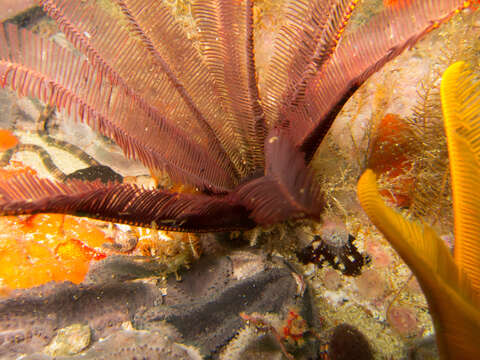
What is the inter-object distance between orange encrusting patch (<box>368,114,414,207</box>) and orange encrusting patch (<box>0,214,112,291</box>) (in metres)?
2.67

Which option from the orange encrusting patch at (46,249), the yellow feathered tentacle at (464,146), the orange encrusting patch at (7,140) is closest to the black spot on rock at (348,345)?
the yellow feathered tentacle at (464,146)

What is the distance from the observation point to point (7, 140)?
3428 mm

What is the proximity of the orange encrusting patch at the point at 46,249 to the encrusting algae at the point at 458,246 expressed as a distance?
2501mm

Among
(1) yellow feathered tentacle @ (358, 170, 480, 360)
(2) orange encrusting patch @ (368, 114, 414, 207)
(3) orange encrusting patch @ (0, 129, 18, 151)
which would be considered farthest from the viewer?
(3) orange encrusting patch @ (0, 129, 18, 151)

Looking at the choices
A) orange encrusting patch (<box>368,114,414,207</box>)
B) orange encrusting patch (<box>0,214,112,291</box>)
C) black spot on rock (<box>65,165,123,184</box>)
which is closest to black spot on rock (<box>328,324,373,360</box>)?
orange encrusting patch (<box>368,114,414,207</box>)

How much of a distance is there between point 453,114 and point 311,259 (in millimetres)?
1601

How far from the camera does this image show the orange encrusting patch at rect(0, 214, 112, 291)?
2.38 metres

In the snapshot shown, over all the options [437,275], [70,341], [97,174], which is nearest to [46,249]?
[97,174]

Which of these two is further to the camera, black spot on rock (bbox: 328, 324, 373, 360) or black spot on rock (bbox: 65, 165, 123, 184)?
black spot on rock (bbox: 65, 165, 123, 184)

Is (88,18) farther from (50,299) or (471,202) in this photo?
(471,202)

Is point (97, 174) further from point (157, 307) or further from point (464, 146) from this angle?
point (464, 146)

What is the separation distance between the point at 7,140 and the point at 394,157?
14.4ft

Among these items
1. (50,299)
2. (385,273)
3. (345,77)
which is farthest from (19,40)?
(385,273)

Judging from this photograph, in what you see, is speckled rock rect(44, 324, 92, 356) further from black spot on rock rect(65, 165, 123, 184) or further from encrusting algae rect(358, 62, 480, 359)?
encrusting algae rect(358, 62, 480, 359)
